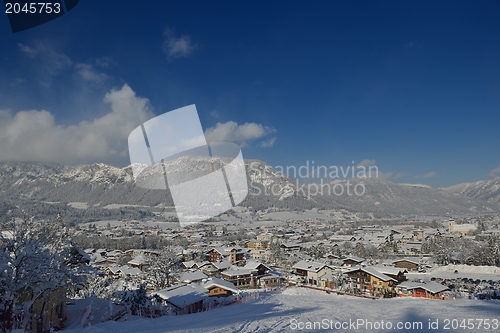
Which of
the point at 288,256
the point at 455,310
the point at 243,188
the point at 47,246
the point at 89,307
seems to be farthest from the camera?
the point at 288,256

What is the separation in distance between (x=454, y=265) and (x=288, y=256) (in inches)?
544

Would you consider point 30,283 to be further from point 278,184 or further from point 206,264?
point 278,184

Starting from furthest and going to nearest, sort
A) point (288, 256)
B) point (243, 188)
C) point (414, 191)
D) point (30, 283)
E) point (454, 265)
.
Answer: point (414, 191) → point (288, 256) → point (454, 265) → point (243, 188) → point (30, 283)

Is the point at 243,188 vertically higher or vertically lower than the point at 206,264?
higher

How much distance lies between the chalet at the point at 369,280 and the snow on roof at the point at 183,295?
8804 mm

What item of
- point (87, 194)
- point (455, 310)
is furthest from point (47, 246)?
point (87, 194)

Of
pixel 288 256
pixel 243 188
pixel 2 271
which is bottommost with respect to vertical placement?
pixel 288 256

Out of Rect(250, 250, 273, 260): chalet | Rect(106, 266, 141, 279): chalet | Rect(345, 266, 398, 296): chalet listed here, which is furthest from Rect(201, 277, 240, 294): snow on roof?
Rect(250, 250, 273, 260): chalet

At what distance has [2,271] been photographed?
454 cm

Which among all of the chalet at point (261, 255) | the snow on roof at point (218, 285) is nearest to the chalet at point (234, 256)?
the chalet at point (261, 255)

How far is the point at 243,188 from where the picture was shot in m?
18.7

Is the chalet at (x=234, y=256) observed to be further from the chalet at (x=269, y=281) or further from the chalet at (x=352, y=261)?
the chalet at (x=269, y=281)

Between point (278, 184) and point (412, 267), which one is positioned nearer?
point (412, 267)

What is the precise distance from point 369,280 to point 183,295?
10.8 m
